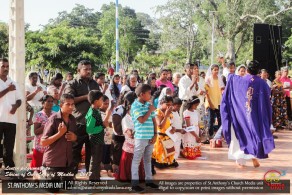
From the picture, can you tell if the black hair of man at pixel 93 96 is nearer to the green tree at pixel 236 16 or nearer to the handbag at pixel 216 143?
the handbag at pixel 216 143

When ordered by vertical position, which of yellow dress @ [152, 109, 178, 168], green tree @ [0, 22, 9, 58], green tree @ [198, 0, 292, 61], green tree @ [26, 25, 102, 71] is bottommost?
yellow dress @ [152, 109, 178, 168]

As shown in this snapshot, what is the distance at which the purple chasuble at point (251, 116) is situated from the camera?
6.71 metres

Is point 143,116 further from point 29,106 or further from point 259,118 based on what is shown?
point 29,106

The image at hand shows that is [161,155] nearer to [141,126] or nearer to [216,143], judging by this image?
[141,126]

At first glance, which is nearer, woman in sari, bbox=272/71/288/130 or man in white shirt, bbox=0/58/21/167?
man in white shirt, bbox=0/58/21/167

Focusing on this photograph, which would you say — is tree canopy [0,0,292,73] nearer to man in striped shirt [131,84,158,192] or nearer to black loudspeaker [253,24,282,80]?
black loudspeaker [253,24,282,80]

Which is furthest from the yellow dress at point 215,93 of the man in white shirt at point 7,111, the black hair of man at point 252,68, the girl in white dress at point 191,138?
the man in white shirt at point 7,111

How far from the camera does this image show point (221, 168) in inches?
272

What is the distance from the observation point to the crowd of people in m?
5.20

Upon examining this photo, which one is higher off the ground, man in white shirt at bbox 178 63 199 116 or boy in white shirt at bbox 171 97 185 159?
man in white shirt at bbox 178 63 199 116

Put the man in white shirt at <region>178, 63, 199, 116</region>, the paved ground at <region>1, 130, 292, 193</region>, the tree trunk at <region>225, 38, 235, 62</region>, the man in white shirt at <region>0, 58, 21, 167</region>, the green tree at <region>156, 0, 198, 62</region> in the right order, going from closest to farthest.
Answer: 1. the man in white shirt at <region>0, 58, 21, 167</region>
2. the paved ground at <region>1, 130, 292, 193</region>
3. the man in white shirt at <region>178, 63, 199, 116</region>
4. the tree trunk at <region>225, 38, 235, 62</region>
5. the green tree at <region>156, 0, 198, 62</region>

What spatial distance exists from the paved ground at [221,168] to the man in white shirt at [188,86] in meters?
1.31

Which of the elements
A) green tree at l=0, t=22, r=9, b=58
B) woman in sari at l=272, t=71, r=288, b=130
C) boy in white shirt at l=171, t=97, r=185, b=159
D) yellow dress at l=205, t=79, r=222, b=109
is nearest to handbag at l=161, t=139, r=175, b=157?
boy in white shirt at l=171, t=97, r=185, b=159

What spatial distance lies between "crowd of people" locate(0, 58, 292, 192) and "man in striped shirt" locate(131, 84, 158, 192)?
12mm
